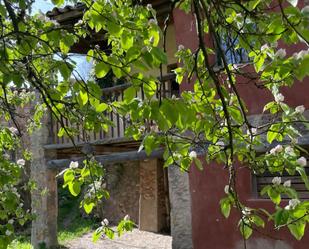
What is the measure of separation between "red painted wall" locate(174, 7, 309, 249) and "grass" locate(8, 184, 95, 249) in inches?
202

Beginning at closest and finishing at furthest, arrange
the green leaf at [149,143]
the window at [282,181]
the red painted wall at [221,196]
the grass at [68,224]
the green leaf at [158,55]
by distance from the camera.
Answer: the green leaf at [158,55], the green leaf at [149,143], the red painted wall at [221,196], the window at [282,181], the grass at [68,224]

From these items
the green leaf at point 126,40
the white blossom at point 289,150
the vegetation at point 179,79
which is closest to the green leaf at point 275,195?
the vegetation at point 179,79

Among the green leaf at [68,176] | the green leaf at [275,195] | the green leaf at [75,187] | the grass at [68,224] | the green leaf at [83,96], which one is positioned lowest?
the grass at [68,224]

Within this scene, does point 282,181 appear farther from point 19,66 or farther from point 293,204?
point 19,66

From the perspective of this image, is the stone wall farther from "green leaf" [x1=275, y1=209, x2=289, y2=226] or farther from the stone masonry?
"green leaf" [x1=275, y1=209, x2=289, y2=226]

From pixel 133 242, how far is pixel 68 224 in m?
3.43

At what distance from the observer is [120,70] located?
Answer: 1857 millimetres

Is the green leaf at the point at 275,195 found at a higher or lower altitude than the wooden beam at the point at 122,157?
lower

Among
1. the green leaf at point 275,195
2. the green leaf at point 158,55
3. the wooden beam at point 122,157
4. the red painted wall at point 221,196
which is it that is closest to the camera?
the green leaf at point 158,55

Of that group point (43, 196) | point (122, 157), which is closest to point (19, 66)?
point (122, 157)

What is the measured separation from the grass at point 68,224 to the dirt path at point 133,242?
391mm

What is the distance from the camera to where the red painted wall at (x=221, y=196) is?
19.0ft

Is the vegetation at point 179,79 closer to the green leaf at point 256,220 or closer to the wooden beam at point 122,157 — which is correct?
the green leaf at point 256,220

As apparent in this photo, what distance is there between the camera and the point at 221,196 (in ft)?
21.0
